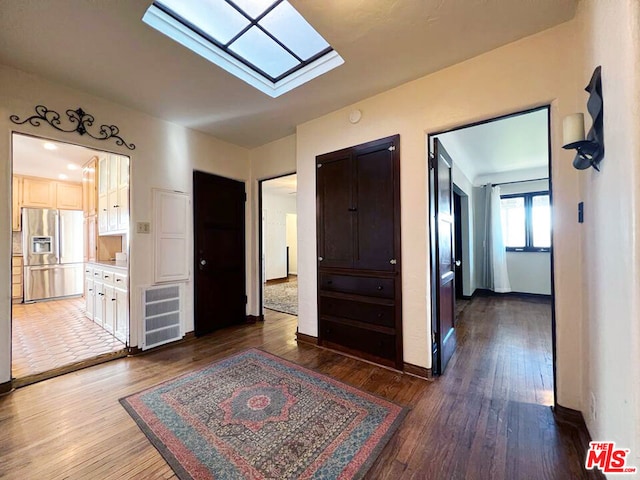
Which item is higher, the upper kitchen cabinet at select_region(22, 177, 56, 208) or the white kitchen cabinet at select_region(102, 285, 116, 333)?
the upper kitchen cabinet at select_region(22, 177, 56, 208)

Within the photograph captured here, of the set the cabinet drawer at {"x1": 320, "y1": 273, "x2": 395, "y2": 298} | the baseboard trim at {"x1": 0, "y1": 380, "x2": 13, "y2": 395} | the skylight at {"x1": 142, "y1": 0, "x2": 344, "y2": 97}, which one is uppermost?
the skylight at {"x1": 142, "y1": 0, "x2": 344, "y2": 97}

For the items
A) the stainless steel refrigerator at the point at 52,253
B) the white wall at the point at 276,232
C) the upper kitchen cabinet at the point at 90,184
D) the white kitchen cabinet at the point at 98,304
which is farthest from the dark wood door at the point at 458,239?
the stainless steel refrigerator at the point at 52,253

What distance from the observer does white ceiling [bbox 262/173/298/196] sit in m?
5.97

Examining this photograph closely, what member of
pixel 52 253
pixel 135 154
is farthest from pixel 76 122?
pixel 52 253

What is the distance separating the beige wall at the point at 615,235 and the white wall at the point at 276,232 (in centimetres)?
677

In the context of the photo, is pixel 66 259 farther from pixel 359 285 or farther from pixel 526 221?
pixel 526 221

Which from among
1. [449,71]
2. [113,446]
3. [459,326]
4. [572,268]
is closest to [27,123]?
[113,446]

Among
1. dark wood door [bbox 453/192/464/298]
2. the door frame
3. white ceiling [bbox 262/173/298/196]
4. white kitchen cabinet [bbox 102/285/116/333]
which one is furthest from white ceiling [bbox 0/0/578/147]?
dark wood door [bbox 453/192/464/298]

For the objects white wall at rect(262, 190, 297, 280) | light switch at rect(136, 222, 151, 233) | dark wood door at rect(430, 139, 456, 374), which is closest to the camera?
dark wood door at rect(430, 139, 456, 374)

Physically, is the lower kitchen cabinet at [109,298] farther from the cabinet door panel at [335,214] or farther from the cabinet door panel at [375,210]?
the cabinet door panel at [375,210]

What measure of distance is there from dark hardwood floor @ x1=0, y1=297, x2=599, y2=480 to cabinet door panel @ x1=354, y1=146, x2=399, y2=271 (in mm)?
1042

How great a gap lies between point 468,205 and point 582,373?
442cm

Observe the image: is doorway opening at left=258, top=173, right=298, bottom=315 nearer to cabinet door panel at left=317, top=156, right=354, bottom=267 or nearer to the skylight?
cabinet door panel at left=317, top=156, right=354, bottom=267

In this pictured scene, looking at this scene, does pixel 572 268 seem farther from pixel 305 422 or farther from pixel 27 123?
pixel 27 123
